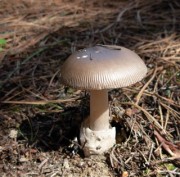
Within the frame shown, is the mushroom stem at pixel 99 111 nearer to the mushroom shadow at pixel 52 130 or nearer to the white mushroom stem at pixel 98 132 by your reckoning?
the white mushroom stem at pixel 98 132

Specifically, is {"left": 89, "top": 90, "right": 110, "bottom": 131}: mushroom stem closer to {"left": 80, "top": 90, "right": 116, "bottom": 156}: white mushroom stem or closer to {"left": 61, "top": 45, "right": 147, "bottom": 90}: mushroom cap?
{"left": 80, "top": 90, "right": 116, "bottom": 156}: white mushroom stem

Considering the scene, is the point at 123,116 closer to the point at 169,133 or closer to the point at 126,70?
the point at 169,133

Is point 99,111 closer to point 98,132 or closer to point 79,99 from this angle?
point 98,132

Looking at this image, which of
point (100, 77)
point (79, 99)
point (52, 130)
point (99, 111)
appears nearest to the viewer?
point (100, 77)

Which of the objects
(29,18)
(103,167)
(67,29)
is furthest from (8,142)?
(29,18)

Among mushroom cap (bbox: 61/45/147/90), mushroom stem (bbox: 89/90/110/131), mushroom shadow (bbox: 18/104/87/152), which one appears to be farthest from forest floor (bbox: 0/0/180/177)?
mushroom cap (bbox: 61/45/147/90)

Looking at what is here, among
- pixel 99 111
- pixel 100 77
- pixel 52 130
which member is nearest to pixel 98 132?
pixel 99 111

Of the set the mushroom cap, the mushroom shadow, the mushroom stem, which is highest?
the mushroom cap
